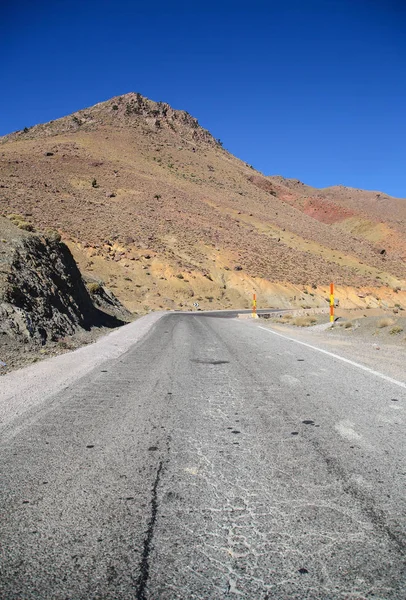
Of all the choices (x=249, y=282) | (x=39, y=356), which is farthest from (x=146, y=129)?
(x=39, y=356)

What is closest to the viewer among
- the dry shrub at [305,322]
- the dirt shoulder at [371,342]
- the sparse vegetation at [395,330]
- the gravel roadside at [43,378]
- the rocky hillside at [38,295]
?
the gravel roadside at [43,378]

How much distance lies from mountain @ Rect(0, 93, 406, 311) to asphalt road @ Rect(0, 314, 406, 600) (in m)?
31.6

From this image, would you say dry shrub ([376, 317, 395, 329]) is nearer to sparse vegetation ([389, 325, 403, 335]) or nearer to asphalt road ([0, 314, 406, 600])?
sparse vegetation ([389, 325, 403, 335])

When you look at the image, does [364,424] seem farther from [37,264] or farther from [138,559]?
[37,264]

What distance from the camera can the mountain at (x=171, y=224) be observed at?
1719 inches

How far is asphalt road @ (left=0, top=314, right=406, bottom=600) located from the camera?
1974 mm

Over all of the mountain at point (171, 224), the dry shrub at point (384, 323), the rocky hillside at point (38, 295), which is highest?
the mountain at point (171, 224)

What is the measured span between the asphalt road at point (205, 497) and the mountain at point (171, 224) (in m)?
31.6

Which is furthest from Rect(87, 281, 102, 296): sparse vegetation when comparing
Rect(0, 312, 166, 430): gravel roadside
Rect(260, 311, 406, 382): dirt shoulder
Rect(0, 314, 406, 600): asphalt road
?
Rect(0, 314, 406, 600): asphalt road

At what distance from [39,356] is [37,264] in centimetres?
591

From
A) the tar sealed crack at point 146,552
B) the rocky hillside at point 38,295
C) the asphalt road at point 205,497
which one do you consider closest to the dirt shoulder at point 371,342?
the asphalt road at point 205,497

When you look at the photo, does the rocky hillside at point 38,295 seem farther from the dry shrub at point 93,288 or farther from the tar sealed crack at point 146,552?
the tar sealed crack at point 146,552

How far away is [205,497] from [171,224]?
51.4 meters

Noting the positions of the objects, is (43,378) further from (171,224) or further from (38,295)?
(171,224)
